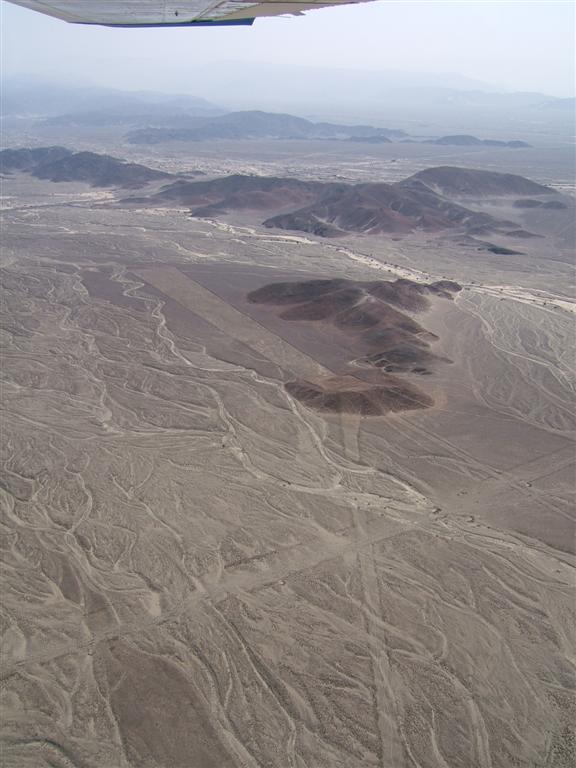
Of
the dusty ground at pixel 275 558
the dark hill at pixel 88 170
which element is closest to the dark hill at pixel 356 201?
the dark hill at pixel 88 170

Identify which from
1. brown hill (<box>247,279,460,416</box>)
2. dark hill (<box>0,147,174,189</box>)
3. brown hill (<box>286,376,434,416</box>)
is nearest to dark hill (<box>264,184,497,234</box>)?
brown hill (<box>247,279,460,416</box>)

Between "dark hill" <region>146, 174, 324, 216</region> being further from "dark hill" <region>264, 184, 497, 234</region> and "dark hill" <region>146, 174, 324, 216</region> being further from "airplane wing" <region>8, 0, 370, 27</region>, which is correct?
"airplane wing" <region>8, 0, 370, 27</region>

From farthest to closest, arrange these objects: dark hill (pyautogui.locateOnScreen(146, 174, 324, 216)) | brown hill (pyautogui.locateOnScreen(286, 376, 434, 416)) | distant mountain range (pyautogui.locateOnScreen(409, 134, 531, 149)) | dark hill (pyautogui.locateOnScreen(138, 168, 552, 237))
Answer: distant mountain range (pyautogui.locateOnScreen(409, 134, 531, 149)), dark hill (pyautogui.locateOnScreen(146, 174, 324, 216)), dark hill (pyautogui.locateOnScreen(138, 168, 552, 237)), brown hill (pyautogui.locateOnScreen(286, 376, 434, 416))

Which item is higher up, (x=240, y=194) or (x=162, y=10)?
(x=162, y=10)

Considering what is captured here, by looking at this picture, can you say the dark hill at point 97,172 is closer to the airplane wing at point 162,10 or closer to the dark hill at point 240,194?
the dark hill at point 240,194

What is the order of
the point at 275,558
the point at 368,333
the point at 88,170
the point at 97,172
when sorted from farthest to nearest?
the point at 88,170
the point at 97,172
the point at 368,333
the point at 275,558

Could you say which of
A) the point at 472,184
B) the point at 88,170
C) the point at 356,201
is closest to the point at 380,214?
the point at 356,201

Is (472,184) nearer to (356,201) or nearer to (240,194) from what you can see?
(356,201)
